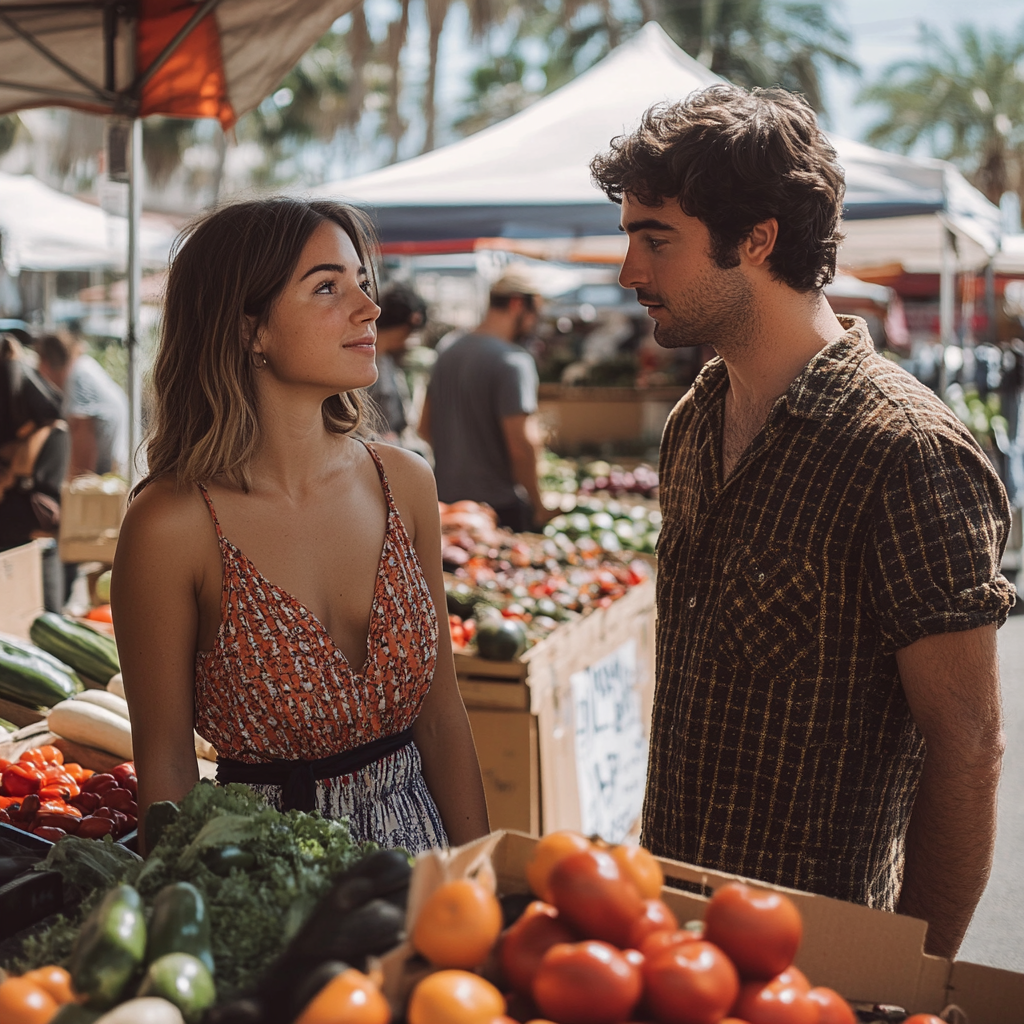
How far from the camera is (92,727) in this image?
3490mm

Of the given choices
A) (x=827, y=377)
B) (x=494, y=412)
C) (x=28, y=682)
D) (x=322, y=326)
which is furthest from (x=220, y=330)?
(x=494, y=412)

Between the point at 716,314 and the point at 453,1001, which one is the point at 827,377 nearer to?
the point at 716,314

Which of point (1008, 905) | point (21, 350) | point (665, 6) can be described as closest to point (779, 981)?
point (1008, 905)

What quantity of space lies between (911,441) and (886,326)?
72.2ft

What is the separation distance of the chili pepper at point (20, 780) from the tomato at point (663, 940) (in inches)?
88.6

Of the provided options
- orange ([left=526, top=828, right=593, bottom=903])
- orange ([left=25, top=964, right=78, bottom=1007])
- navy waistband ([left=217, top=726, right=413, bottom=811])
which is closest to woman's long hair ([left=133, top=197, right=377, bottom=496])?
navy waistband ([left=217, top=726, right=413, bottom=811])

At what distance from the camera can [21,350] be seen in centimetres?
651

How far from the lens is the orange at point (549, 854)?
4.51 feet

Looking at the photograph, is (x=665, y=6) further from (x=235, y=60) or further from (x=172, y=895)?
(x=172, y=895)

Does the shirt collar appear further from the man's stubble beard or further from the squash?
the squash

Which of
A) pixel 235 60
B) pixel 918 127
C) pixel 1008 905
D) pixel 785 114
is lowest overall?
pixel 1008 905

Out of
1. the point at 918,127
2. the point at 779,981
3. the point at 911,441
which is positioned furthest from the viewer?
the point at 918,127

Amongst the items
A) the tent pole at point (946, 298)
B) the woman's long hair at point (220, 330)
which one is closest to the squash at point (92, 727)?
the woman's long hair at point (220, 330)

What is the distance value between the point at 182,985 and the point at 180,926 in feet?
0.35
